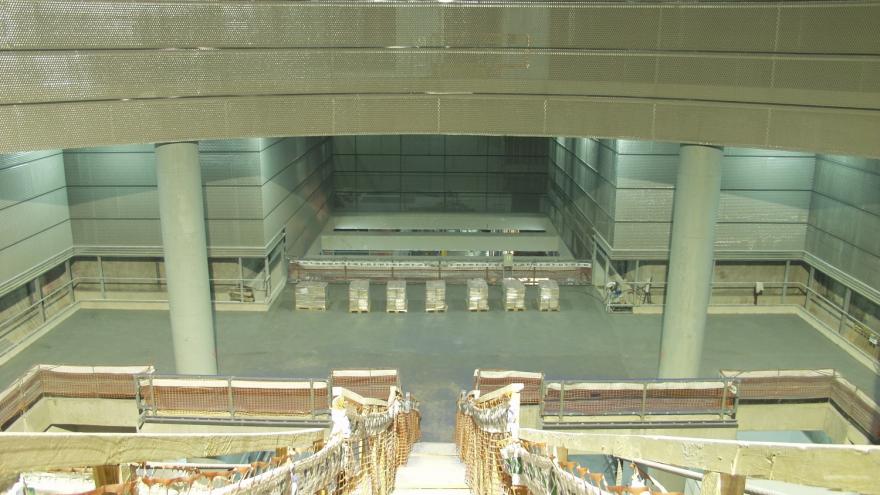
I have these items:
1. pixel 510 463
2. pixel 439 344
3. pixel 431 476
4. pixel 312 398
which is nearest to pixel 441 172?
pixel 439 344

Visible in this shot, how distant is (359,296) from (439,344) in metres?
2.81

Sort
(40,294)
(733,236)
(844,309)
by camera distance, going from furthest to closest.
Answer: (733,236)
(40,294)
(844,309)

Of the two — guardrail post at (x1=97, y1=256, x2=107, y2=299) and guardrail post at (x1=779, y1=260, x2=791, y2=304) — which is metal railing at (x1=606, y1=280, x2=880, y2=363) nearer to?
guardrail post at (x1=779, y1=260, x2=791, y2=304)

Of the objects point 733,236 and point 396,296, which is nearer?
point 733,236

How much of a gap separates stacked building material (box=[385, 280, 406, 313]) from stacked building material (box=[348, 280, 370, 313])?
572 millimetres

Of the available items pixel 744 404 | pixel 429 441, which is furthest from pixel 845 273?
pixel 429 441

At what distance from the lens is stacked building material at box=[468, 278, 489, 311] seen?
795 inches

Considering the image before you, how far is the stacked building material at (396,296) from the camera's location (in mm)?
20016

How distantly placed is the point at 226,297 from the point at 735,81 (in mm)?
13648

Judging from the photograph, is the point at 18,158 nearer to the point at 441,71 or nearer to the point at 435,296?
the point at 441,71

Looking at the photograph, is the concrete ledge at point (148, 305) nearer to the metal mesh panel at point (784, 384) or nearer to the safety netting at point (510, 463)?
the safety netting at point (510, 463)

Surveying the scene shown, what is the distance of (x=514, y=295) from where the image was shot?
20.3m

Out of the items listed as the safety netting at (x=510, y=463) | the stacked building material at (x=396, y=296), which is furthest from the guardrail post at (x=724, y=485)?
the stacked building material at (x=396, y=296)

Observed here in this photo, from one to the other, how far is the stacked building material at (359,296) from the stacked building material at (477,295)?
2.70 metres
